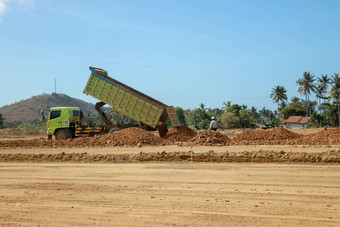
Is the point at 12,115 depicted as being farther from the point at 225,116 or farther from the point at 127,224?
the point at 127,224

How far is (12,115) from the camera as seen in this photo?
101625 millimetres

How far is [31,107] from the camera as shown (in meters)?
109

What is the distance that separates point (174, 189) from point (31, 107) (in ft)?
351

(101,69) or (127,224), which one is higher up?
(101,69)

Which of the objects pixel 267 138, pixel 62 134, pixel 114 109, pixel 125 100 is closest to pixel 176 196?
pixel 267 138

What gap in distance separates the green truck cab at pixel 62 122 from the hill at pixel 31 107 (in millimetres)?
74872

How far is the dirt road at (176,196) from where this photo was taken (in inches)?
271

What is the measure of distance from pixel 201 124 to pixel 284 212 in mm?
49943

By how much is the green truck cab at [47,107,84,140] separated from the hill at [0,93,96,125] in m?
74.9

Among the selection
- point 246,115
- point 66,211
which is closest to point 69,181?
point 66,211

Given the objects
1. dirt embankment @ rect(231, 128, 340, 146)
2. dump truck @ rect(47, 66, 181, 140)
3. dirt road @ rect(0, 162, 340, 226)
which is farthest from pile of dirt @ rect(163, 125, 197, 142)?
dirt road @ rect(0, 162, 340, 226)

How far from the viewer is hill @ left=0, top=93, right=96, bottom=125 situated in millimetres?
99175

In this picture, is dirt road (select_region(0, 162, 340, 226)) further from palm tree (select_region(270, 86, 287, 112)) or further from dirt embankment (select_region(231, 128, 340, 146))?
palm tree (select_region(270, 86, 287, 112))

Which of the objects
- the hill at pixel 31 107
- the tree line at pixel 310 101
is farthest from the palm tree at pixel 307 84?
the hill at pixel 31 107
